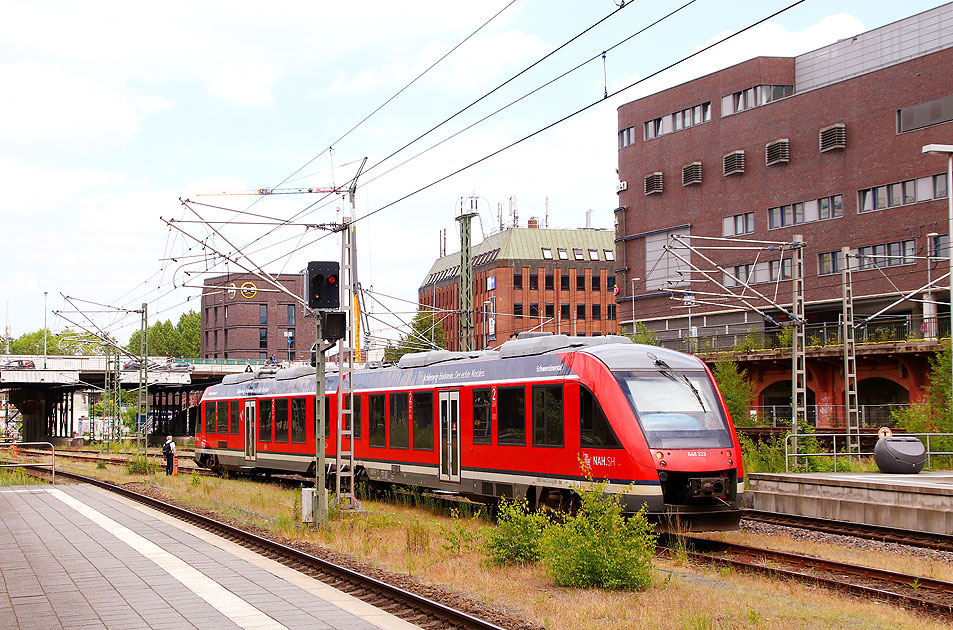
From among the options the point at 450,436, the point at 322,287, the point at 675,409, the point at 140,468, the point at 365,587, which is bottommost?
the point at 140,468

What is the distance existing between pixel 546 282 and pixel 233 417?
75.3 m

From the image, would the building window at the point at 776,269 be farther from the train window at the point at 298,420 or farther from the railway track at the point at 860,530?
the railway track at the point at 860,530

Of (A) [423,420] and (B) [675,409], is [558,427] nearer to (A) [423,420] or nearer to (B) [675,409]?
(B) [675,409]

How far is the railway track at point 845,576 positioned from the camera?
37.1ft

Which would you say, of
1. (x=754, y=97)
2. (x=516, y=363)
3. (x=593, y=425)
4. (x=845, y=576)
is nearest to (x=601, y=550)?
(x=845, y=576)

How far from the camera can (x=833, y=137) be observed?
54.9m

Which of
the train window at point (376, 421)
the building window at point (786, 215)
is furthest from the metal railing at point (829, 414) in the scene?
the train window at point (376, 421)

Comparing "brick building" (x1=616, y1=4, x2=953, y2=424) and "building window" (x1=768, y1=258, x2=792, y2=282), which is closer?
"brick building" (x1=616, y1=4, x2=953, y2=424)

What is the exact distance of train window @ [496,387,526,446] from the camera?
18.5m

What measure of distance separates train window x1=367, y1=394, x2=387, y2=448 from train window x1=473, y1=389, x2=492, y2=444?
4.54m

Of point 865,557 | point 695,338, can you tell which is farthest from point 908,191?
point 865,557

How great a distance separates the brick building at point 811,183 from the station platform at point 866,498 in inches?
811

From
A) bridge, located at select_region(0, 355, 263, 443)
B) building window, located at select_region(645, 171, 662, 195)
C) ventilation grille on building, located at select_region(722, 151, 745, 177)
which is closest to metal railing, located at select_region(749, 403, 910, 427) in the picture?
ventilation grille on building, located at select_region(722, 151, 745, 177)

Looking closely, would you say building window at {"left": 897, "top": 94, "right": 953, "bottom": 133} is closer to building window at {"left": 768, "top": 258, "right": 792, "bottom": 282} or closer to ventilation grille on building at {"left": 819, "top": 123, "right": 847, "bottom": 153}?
ventilation grille on building at {"left": 819, "top": 123, "right": 847, "bottom": 153}
